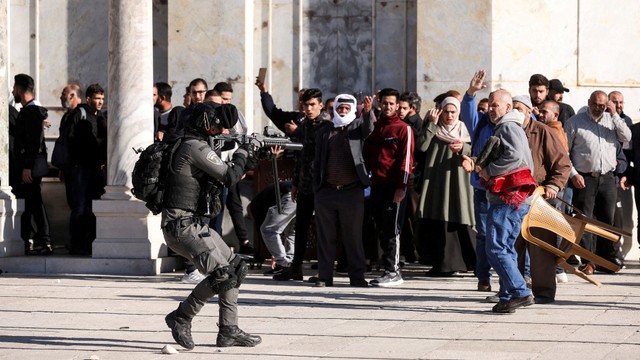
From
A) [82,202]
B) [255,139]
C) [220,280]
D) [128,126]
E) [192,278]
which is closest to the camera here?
[220,280]

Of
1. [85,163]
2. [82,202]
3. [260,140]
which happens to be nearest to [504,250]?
[260,140]

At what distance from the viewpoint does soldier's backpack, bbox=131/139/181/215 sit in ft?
32.7

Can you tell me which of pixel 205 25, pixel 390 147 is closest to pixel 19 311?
pixel 390 147

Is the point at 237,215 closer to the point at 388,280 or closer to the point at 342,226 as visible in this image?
the point at 342,226

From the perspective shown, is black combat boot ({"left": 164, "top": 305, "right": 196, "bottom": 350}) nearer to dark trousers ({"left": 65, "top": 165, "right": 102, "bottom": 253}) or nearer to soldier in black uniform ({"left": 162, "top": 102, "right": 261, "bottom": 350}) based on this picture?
soldier in black uniform ({"left": 162, "top": 102, "right": 261, "bottom": 350})

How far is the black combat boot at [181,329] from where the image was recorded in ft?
32.2

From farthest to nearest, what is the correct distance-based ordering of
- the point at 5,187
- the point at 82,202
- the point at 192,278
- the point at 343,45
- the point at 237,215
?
the point at 343,45, the point at 82,202, the point at 5,187, the point at 237,215, the point at 192,278

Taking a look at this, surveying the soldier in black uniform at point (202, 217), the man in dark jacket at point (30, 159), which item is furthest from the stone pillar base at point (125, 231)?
the soldier in black uniform at point (202, 217)

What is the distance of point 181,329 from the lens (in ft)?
32.3

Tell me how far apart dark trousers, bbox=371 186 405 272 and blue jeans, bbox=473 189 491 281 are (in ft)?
3.45

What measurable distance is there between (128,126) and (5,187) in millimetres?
1756

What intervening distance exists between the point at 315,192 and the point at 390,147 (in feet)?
2.86

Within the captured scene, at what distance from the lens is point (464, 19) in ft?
57.7

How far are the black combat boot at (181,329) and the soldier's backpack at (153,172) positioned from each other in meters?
0.76
